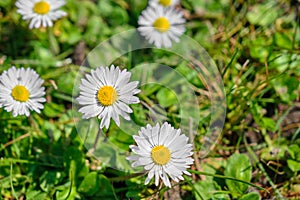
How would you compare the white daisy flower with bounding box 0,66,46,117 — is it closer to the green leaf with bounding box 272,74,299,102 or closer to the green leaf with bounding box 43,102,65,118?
the green leaf with bounding box 43,102,65,118

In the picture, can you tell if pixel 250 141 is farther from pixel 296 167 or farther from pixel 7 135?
pixel 7 135

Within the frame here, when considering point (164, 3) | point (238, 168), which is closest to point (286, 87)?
point (238, 168)

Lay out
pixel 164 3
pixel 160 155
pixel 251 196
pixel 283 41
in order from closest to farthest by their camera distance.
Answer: pixel 160 155, pixel 251 196, pixel 283 41, pixel 164 3

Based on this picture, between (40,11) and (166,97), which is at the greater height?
(40,11)

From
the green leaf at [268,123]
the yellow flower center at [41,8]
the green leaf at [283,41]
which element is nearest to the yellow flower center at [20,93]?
the yellow flower center at [41,8]

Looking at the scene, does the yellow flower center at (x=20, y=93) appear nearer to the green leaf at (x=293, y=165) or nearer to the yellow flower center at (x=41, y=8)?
the yellow flower center at (x=41, y=8)

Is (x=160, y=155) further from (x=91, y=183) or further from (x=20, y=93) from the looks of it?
(x=20, y=93)

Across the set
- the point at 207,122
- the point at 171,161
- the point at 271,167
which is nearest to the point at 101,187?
the point at 171,161
